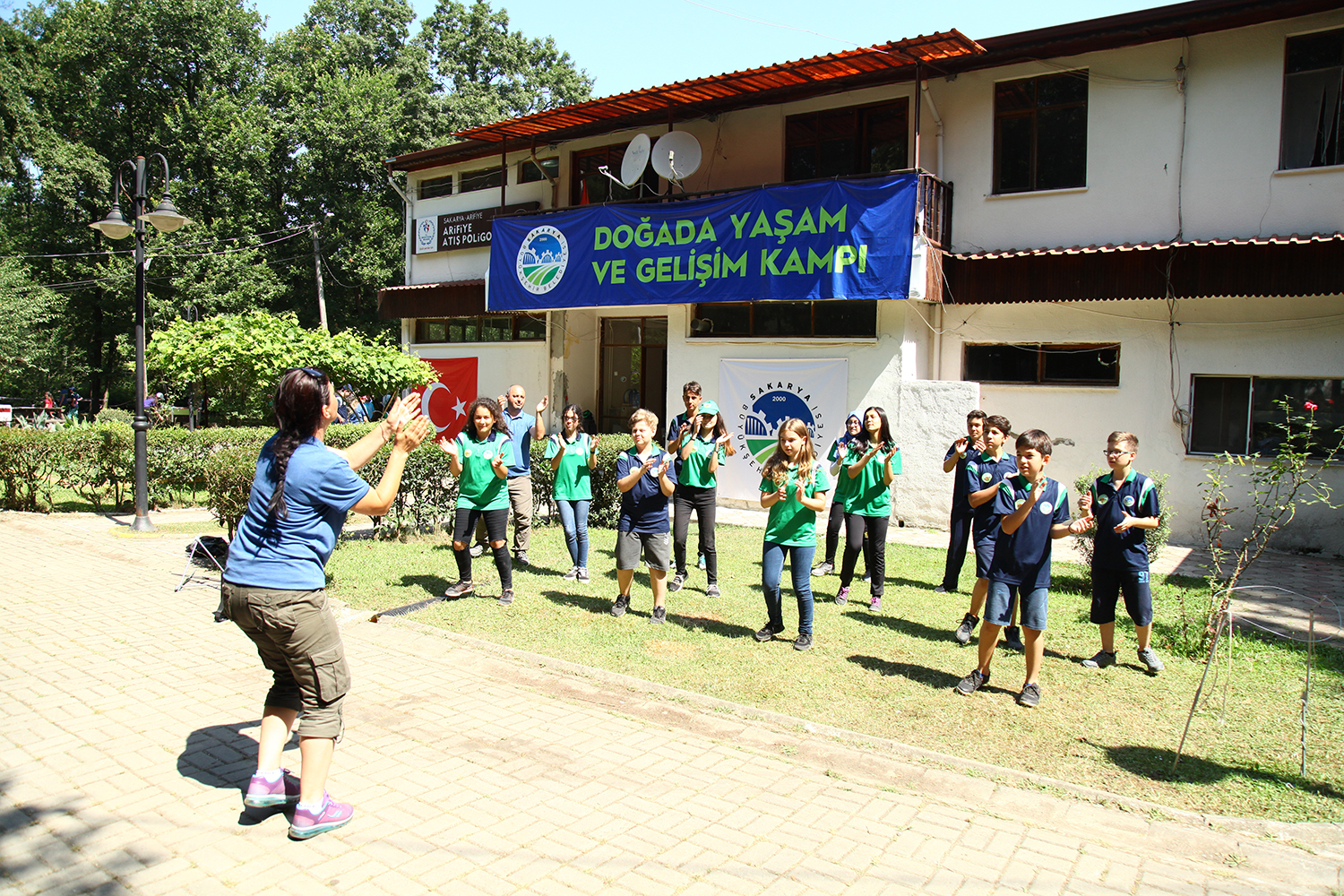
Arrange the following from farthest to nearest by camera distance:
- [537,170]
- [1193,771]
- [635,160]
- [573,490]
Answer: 1. [537,170]
2. [635,160]
3. [573,490]
4. [1193,771]

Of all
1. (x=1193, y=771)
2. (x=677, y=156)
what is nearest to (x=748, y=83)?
(x=677, y=156)

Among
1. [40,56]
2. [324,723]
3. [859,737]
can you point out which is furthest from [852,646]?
[40,56]

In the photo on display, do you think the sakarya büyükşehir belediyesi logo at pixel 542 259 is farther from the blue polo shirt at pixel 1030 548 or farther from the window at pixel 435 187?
the blue polo shirt at pixel 1030 548

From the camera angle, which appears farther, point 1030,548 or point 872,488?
point 872,488

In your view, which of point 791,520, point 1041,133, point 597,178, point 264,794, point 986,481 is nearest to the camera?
point 264,794

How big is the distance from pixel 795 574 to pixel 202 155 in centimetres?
3496

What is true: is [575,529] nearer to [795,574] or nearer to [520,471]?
[520,471]

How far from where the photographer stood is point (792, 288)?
517 inches

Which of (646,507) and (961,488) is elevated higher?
(961,488)

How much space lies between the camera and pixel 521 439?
9.37 metres

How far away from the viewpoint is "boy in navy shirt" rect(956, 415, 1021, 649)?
6.91 m

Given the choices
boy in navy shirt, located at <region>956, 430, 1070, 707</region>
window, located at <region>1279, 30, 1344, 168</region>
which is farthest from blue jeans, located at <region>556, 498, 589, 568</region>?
window, located at <region>1279, 30, 1344, 168</region>

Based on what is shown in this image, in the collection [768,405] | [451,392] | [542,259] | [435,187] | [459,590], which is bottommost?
[459,590]

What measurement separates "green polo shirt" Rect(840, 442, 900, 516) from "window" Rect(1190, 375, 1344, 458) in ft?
20.6
